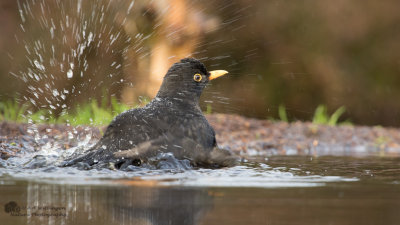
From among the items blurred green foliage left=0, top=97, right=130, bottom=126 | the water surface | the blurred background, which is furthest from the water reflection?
the blurred background

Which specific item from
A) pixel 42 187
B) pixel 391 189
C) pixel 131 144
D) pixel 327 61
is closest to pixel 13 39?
pixel 327 61

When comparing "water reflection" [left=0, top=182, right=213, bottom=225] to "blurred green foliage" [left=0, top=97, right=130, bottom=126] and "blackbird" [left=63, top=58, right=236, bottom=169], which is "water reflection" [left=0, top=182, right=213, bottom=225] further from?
"blurred green foliage" [left=0, top=97, right=130, bottom=126]

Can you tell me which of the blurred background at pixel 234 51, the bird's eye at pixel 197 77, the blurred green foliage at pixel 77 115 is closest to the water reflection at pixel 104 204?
the bird's eye at pixel 197 77

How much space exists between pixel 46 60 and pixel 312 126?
5.12m

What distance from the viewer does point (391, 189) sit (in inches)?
174

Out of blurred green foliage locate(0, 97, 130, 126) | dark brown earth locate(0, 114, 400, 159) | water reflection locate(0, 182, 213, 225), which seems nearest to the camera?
water reflection locate(0, 182, 213, 225)

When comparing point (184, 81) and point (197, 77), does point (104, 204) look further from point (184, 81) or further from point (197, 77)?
point (197, 77)

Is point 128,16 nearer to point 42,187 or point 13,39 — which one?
point 13,39

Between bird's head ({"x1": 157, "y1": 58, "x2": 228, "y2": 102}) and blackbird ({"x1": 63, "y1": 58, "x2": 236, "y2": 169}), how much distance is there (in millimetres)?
11

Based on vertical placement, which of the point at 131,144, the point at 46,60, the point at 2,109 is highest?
the point at 46,60

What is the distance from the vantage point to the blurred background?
11.4 meters

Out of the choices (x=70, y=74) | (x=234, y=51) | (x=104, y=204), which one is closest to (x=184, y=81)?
(x=104, y=204)

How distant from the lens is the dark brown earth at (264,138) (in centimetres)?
759

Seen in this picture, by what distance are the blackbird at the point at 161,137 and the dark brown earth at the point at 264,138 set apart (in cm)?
142
